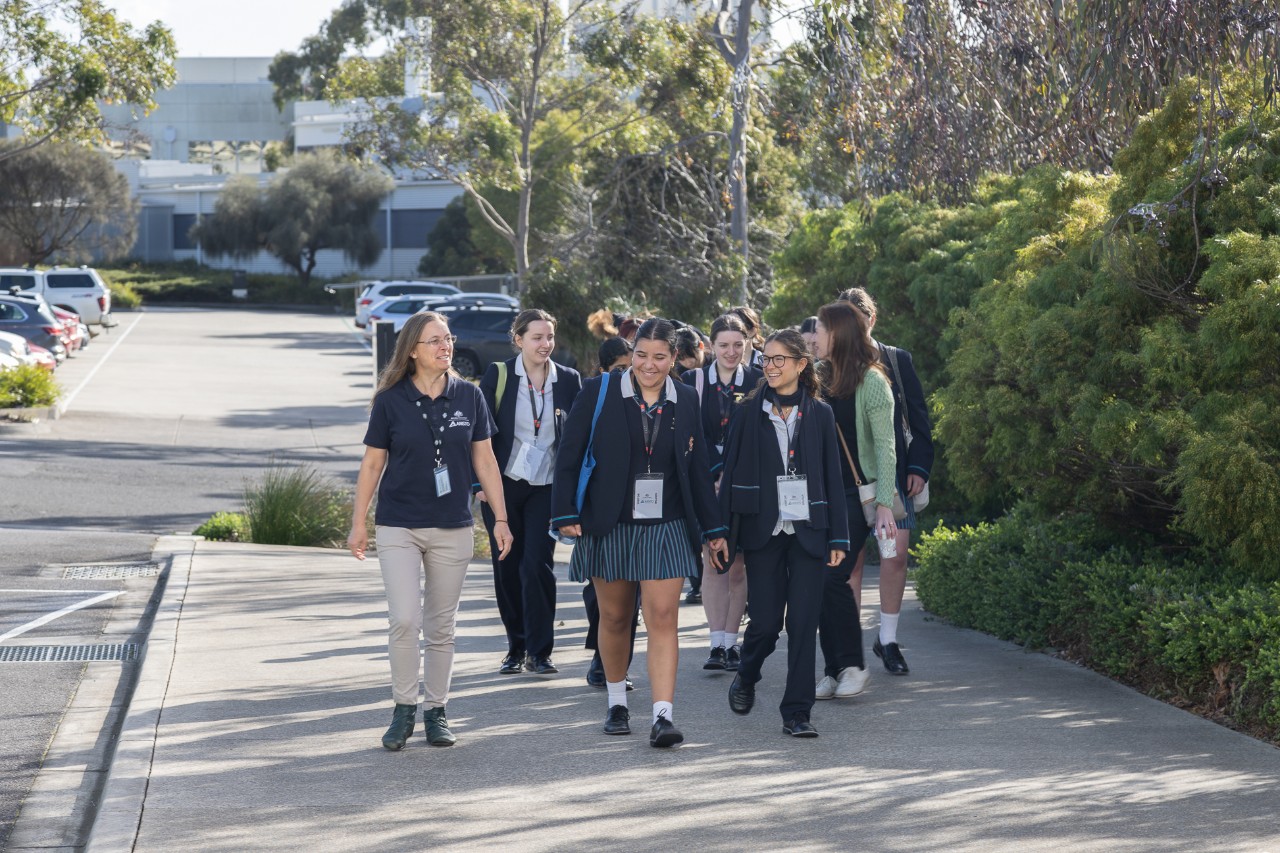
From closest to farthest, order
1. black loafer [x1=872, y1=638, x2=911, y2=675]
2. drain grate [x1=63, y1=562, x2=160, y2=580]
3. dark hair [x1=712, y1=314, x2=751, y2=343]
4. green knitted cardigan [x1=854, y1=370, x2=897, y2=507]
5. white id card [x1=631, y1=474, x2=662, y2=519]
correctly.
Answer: white id card [x1=631, y1=474, x2=662, y2=519], green knitted cardigan [x1=854, y1=370, x2=897, y2=507], black loafer [x1=872, y1=638, x2=911, y2=675], dark hair [x1=712, y1=314, x2=751, y2=343], drain grate [x1=63, y1=562, x2=160, y2=580]

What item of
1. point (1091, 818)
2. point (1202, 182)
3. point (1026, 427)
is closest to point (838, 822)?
point (1091, 818)

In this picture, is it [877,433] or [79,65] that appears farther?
[79,65]

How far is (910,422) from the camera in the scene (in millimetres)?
8008

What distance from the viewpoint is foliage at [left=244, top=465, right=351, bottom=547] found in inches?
560

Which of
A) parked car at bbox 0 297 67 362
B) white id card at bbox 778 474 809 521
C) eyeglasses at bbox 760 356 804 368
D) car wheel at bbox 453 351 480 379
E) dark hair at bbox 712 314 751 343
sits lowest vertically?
white id card at bbox 778 474 809 521

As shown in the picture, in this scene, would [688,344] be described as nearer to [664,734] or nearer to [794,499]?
[794,499]

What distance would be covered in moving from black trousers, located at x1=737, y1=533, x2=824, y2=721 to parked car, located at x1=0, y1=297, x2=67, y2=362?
32.0m

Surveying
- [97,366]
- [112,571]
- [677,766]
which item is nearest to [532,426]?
[677,766]

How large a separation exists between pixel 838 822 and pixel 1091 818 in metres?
0.86

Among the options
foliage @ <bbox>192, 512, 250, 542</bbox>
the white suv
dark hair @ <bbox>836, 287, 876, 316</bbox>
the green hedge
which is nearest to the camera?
the green hedge

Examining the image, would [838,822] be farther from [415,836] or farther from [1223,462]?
[1223,462]

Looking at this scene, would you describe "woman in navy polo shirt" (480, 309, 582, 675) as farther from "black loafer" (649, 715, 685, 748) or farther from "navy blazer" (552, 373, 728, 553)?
"black loafer" (649, 715, 685, 748)

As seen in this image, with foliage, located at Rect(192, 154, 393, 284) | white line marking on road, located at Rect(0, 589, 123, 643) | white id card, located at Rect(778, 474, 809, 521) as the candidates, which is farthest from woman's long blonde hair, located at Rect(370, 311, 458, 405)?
foliage, located at Rect(192, 154, 393, 284)

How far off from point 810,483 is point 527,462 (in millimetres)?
1702
